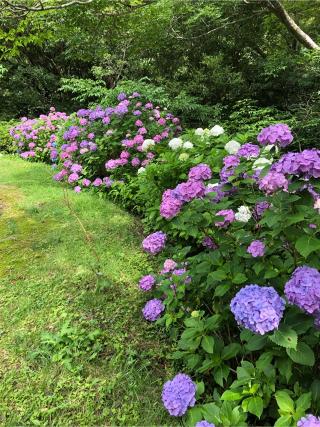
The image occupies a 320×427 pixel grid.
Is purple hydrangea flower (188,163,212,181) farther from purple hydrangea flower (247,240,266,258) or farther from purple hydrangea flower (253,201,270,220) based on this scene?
purple hydrangea flower (247,240,266,258)

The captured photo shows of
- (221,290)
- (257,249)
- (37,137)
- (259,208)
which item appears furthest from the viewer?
(37,137)

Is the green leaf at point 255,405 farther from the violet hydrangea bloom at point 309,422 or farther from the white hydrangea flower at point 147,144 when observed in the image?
the white hydrangea flower at point 147,144

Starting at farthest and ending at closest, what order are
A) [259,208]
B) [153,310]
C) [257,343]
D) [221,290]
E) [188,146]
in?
[188,146] → [153,310] → [259,208] → [221,290] → [257,343]

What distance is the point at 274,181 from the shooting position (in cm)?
151

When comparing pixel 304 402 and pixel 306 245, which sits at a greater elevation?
pixel 306 245

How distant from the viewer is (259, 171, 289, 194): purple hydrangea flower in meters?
1.50

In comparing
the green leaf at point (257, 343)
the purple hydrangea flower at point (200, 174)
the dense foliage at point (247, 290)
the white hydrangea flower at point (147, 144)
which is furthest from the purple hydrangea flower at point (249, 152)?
the white hydrangea flower at point (147, 144)

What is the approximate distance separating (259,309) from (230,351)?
603 mm

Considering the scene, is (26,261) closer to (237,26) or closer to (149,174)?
(149,174)

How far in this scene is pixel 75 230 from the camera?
369 centimetres

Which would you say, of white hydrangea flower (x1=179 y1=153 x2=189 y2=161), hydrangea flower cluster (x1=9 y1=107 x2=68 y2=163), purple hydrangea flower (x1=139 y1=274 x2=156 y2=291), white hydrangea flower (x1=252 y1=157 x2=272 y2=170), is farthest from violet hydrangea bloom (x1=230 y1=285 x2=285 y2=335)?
hydrangea flower cluster (x1=9 y1=107 x2=68 y2=163)

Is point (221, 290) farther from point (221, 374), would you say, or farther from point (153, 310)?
point (153, 310)

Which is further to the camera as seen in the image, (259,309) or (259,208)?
(259,208)

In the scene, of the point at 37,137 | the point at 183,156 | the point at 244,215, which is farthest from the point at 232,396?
the point at 37,137
